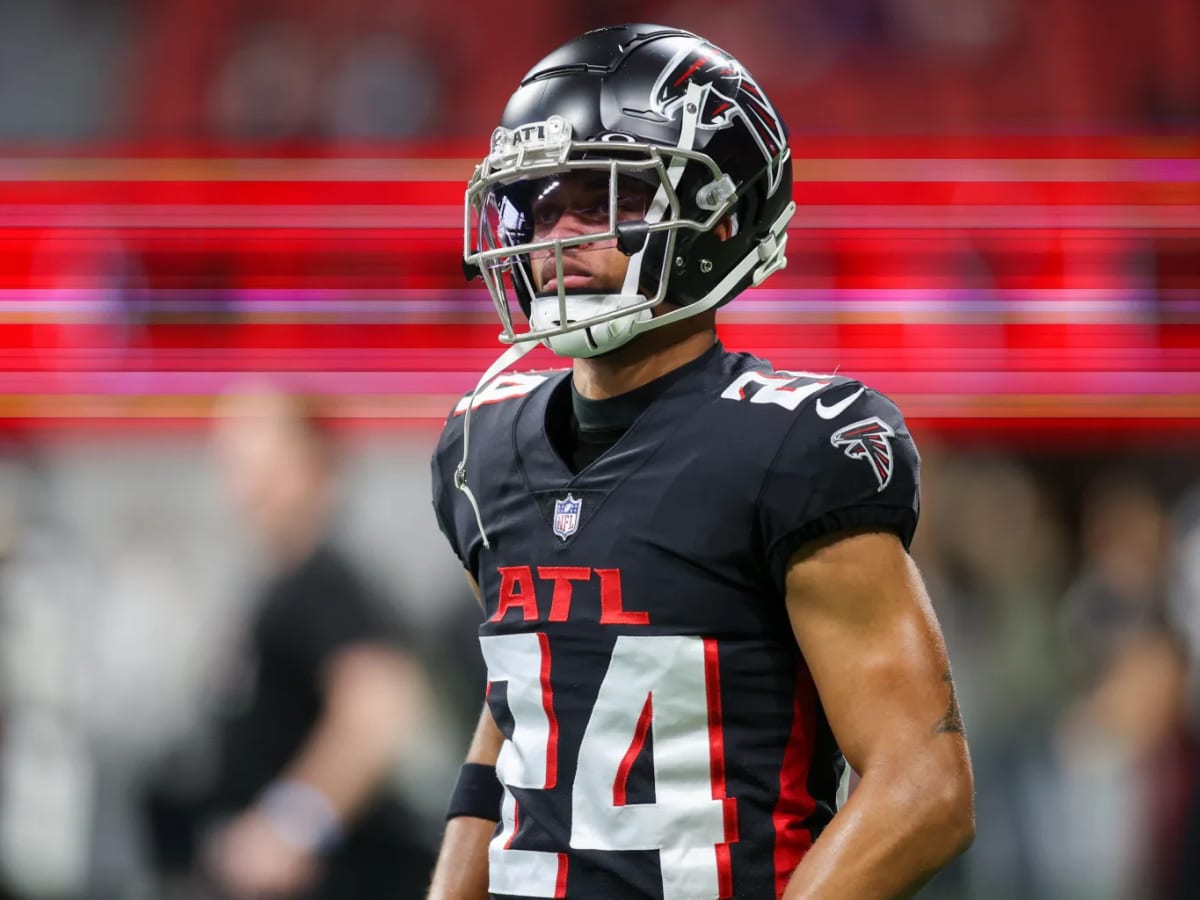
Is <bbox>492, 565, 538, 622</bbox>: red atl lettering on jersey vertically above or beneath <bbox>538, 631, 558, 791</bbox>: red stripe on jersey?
above

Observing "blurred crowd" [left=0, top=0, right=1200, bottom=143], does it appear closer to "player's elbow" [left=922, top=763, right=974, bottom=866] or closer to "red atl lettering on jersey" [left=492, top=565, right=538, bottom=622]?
"red atl lettering on jersey" [left=492, top=565, right=538, bottom=622]

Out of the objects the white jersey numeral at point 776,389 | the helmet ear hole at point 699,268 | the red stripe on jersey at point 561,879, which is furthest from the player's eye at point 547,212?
the red stripe on jersey at point 561,879

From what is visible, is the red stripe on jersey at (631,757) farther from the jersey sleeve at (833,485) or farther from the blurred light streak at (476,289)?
the blurred light streak at (476,289)

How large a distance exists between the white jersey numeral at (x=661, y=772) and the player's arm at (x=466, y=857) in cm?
21

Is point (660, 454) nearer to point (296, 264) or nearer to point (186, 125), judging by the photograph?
point (296, 264)

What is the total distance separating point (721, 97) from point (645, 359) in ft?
0.85

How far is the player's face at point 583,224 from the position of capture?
4.51 feet

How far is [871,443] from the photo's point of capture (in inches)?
49.6

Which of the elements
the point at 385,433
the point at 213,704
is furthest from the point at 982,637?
the point at 213,704

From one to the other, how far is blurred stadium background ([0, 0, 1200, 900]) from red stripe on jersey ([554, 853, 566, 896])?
1.73 metres

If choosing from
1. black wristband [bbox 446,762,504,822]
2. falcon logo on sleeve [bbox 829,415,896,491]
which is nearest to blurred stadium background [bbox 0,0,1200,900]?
black wristband [bbox 446,762,504,822]

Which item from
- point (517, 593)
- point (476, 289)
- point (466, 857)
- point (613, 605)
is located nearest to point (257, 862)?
point (476, 289)

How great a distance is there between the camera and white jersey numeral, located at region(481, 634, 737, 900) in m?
1.23

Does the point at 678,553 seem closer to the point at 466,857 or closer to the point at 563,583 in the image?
the point at 563,583
